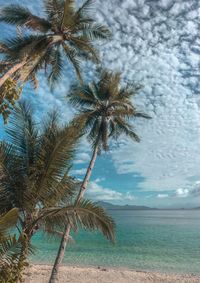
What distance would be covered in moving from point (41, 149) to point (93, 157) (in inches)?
316

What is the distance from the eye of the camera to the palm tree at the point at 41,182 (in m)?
7.57

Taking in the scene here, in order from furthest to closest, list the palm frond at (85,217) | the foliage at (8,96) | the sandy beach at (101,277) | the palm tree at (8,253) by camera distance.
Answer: the sandy beach at (101,277)
the palm frond at (85,217)
the palm tree at (8,253)
the foliage at (8,96)

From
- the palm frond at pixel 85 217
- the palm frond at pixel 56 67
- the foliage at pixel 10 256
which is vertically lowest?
the foliage at pixel 10 256

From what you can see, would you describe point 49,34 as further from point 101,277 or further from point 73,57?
point 101,277

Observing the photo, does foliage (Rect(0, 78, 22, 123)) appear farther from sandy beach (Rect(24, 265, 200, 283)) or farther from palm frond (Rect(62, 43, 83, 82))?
sandy beach (Rect(24, 265, 200, 283))

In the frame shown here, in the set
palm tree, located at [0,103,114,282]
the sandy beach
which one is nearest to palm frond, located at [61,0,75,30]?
palm tree, located at [0,103,114,282]

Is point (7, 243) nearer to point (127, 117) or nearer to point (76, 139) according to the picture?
point (76, 139)

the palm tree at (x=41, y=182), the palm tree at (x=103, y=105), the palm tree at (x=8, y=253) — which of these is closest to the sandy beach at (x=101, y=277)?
the palm tree at (x=103, y=105)

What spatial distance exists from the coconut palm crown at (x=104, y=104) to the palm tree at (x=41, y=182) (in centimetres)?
763

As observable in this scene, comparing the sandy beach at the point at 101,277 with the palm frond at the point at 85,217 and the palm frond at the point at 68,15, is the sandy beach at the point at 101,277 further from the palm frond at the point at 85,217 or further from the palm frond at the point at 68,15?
the palm frond at the point at 68,15

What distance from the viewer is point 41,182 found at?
7645 millimetres

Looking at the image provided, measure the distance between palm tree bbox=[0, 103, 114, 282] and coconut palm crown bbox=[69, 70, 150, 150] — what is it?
7.63m

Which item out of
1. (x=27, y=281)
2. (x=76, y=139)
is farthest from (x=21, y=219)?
(x=27, y=281)

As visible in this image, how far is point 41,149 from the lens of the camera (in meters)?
8.01
